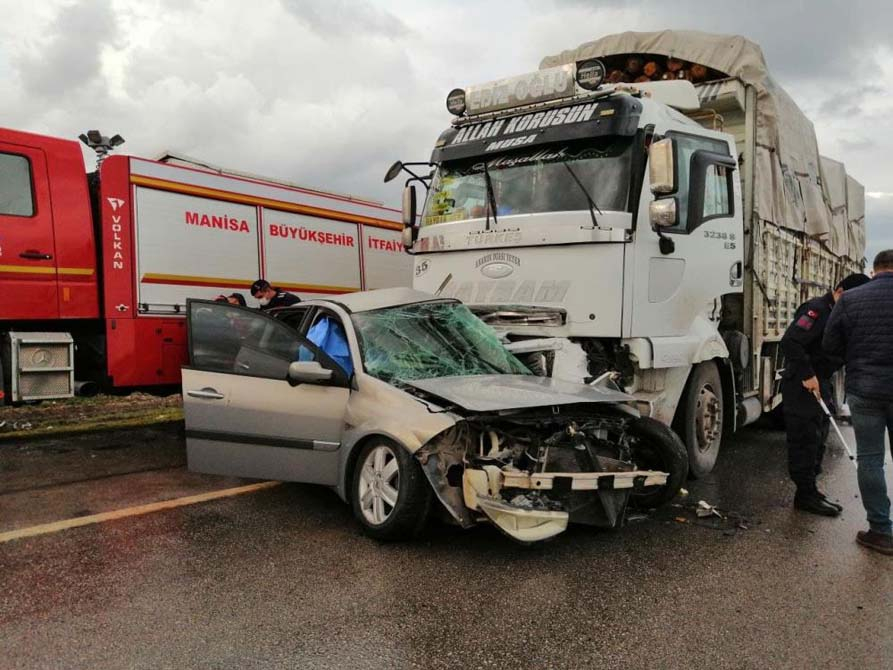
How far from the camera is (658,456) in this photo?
443cm

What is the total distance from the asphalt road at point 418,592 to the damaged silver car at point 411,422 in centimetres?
29

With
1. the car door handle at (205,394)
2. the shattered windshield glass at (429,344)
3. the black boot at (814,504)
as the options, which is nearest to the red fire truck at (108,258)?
the car door handle at (205,394)

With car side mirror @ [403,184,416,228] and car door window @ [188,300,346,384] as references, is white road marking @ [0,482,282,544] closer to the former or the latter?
car door window @ [188,300,346,384]

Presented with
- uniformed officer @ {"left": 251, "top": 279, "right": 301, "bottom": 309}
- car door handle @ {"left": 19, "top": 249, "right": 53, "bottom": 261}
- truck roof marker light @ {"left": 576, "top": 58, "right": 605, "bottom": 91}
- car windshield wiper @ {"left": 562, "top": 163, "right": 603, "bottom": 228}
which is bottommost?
uniformed officer @ {"left": 251, "top": 279, "right": 301, "bottom": 309}

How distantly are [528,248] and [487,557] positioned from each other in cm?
266

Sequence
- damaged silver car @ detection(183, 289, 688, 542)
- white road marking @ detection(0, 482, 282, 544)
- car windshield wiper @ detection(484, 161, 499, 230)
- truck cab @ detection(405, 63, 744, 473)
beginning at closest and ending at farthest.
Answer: damaged silver car @ detection(183, 289, 688, 542)
white road marking @ detection(0, 482, 282, 544)
truck cab @ detection(405, 63, 744, 473)
car windshield wiper @ detection(484, 161, 499, 230)

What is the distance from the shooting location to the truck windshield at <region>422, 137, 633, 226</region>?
547 cm

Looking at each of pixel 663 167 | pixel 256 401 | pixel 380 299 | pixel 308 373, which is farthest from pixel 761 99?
pixel 256 401

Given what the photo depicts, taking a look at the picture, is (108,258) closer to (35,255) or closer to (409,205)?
(35,255)

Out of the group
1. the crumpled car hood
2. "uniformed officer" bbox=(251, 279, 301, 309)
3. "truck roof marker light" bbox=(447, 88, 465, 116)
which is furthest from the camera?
"uniformed officer" bbox=(251, 279, 301, 309)

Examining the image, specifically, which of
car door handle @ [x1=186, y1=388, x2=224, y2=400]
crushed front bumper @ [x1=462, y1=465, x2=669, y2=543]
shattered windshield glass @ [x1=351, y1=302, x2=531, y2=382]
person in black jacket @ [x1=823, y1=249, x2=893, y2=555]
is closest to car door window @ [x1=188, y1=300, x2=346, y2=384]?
car door handle @ [x1=186, y1=388, x2=224, y2=400]

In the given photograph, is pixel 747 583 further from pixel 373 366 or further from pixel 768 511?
pixel 373 366

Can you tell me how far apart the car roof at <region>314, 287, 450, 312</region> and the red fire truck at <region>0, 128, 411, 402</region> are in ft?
10.3

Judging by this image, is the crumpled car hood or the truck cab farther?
the truck cab
